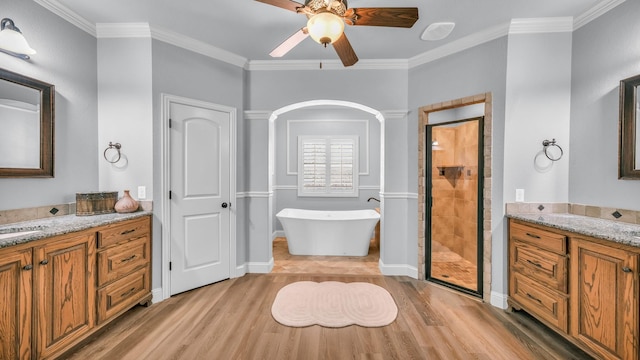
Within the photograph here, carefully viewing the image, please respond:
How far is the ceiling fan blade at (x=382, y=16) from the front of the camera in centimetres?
162

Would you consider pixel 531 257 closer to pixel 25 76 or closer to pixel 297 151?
pixel 297 151

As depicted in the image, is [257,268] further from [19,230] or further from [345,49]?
[345,49]

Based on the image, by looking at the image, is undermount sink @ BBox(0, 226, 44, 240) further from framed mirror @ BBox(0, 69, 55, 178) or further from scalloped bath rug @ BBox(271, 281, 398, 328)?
scalloped bath rug @ BBox(271, 281, 398, 328)

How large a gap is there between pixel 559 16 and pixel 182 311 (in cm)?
453

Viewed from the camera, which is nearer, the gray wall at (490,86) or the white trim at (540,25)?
the white trim at (540,25)

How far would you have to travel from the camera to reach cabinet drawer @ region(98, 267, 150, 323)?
2.07 meters

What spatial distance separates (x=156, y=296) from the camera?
2.62m

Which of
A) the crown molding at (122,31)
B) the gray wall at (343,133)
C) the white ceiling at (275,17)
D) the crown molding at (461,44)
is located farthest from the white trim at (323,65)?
the gray wall at (343,133)

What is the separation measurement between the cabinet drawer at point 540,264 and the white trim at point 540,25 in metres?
2.03

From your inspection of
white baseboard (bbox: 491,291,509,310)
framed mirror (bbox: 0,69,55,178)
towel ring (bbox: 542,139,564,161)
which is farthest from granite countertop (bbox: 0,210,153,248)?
towel ring (bbox: 542,139,564,161)

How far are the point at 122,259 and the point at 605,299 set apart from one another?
3620 mm

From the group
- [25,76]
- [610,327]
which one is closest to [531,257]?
[610,327]

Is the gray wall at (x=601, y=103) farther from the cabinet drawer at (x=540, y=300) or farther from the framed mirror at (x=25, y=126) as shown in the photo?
the framed mirror at (x=25, y=126)

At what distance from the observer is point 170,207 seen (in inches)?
107
